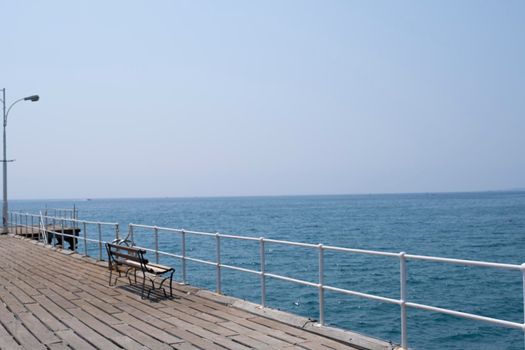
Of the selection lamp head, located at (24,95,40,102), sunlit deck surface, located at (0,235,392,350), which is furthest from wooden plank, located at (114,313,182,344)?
lamp head, located at (24,95,40,102)

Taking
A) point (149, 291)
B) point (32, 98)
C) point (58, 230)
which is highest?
point (32, 98)

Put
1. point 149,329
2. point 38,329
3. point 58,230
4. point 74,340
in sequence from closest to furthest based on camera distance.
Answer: point 74,340
point 149,329
point 38,329
point 58,230

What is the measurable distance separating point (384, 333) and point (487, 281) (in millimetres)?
8943

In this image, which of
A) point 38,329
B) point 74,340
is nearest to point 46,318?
point 38,329

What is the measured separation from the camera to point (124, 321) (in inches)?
316

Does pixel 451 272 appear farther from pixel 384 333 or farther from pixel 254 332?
pixel 254 332

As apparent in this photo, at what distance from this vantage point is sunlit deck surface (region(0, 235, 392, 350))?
22.2 ft

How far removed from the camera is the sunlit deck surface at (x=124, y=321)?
6773mm

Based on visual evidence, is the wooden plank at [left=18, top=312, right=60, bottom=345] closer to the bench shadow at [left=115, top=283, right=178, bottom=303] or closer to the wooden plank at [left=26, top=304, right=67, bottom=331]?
the wooden plank at [left=26, top=304, right=67, bottom=331]

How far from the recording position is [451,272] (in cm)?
2616

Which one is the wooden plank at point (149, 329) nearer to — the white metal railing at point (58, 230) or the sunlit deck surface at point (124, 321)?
the sunlit deck surface at point (124, 321)

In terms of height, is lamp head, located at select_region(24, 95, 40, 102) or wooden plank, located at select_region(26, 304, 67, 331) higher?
lamp head, located at select_region(24, 95, 40, 102)

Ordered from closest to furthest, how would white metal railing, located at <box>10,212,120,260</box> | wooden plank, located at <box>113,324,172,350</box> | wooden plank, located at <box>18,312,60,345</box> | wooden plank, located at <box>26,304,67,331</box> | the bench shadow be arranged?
wooden plank, located at <box>113,324,172,350</box> < wooden plank, located at <box>18,312,60,345</box> < wooden plank, located at <box>26,304,67,331</box> < the bench shadow < white metal railing, located at <box>10,212,120,260</box>

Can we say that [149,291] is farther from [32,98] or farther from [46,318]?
[32,98]
